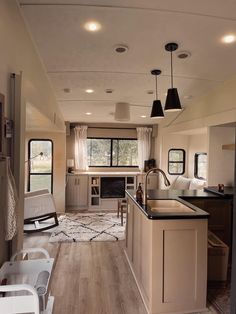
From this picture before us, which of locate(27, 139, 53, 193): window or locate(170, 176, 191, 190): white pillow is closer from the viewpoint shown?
locate(170, 176, 191, 190): white pillow

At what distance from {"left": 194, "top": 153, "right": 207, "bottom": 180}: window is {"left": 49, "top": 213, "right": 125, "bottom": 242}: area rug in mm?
2292

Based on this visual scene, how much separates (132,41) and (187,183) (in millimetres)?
4290

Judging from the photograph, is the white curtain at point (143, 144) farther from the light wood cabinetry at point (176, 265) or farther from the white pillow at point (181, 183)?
the light wood cabinetry at point (176, 265)

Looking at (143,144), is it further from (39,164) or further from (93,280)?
(93,280)

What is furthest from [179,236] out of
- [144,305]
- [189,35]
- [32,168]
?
[32,168]

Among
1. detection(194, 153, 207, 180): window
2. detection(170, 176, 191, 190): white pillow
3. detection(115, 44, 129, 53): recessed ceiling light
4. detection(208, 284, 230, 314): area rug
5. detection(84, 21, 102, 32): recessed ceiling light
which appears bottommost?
detection(208, 284, 230, 314): area rug

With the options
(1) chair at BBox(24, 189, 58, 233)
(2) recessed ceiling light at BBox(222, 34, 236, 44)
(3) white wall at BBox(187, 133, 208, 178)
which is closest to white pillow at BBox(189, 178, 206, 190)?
(3) white wall at BBox(187, 133, 208, 178)

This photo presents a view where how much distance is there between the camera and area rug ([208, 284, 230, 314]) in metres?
2.41

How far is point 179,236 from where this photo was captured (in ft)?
7.66

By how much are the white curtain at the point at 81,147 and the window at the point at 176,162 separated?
2453 millimetres

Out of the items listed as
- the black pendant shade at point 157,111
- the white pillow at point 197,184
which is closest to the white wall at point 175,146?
the white pillow at point 197,184

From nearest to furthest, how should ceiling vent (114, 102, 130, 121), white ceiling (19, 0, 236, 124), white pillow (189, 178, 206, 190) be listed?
1. white ceiling (19, 0, 236, 124)
2. ceiling vent (114, 102, 130, 121)
3. white pillow (189, 178, 206, 190)

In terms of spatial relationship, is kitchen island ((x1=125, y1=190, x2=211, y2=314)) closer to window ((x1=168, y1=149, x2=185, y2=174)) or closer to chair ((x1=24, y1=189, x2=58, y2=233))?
chair ((x1=24, y1=189, x2=58, y2=233))

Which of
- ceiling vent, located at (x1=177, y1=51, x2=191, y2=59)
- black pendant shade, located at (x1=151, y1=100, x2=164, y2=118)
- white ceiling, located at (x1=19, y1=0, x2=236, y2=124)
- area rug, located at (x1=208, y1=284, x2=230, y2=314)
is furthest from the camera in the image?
black pendant shade, located at (x1=151, y1=100, x2=164, y2=118)
